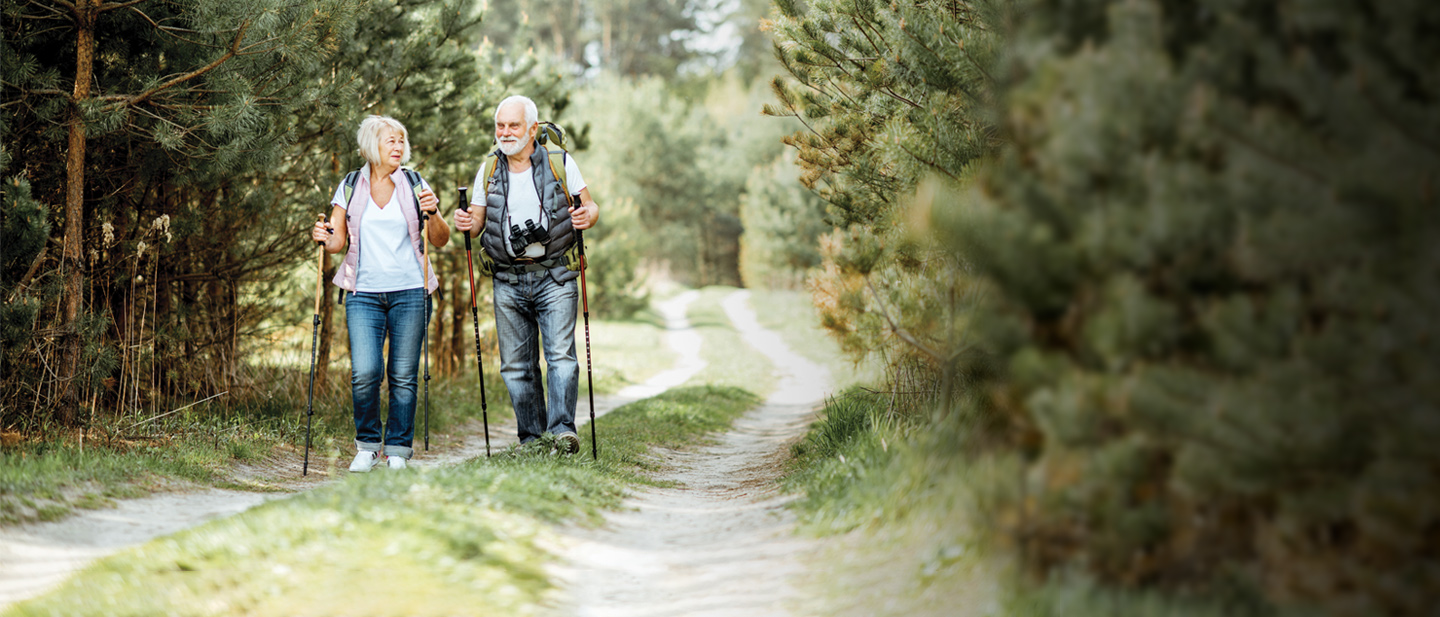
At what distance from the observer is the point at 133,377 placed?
7.09 m

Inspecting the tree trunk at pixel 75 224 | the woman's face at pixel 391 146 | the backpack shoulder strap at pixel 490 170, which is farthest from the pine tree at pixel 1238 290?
the tree trunk at pixel 75 224

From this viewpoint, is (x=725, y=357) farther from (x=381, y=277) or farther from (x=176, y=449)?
Result: (x=381, y=277)

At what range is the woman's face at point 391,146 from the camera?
6176mm

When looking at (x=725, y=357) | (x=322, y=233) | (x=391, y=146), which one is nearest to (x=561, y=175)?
(x=391, y=146)

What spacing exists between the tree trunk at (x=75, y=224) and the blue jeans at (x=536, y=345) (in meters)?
2.72

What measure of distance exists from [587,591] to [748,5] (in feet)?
182

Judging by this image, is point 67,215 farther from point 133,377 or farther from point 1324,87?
point 1324,87

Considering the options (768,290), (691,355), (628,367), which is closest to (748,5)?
(768,290)

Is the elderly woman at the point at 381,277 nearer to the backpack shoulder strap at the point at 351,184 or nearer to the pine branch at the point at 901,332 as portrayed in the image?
the backpack shoulder strap at the point at 351,184

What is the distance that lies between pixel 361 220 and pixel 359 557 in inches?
119

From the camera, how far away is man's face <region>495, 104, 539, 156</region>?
20.6 feet

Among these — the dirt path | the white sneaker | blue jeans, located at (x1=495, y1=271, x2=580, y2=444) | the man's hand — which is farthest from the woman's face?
the dirt path

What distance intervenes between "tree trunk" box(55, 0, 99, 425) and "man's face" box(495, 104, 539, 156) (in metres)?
2.63

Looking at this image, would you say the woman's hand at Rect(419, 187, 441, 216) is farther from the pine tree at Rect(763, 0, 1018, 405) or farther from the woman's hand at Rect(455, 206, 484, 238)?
the pine tree at Rect(763, 0, 1018, 405)
